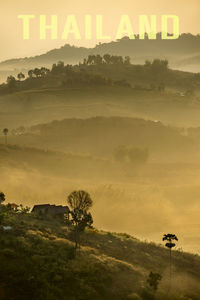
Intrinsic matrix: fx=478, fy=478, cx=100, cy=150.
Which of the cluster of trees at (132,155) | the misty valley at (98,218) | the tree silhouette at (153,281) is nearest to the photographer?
the misty valley at (98,218)

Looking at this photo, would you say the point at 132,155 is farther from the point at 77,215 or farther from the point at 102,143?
the point at 77,215

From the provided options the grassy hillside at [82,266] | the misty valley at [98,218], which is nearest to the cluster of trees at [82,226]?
the misty valley at [98,218]

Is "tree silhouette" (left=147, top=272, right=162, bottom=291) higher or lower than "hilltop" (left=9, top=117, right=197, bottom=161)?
lower

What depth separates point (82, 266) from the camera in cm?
6250

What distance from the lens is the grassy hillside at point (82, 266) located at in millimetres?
54528

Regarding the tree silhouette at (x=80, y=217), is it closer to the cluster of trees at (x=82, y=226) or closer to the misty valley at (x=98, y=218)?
the cluster of trees at (x=82, y=226)

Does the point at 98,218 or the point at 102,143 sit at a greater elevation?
the point at 102,143

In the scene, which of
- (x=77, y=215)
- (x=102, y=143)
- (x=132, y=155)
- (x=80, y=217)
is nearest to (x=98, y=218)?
(x=77, y=215)

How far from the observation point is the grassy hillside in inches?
2147

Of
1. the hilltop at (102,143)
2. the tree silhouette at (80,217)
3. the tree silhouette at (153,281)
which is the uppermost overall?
the hilltop at (102,143)

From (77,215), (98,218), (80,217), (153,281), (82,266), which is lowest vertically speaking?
(153,281)

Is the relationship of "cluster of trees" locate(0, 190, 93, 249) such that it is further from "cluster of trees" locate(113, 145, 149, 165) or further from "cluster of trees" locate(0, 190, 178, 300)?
"cluster of trees" locate(113, 145, 149, 165)

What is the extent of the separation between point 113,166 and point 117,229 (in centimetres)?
5182

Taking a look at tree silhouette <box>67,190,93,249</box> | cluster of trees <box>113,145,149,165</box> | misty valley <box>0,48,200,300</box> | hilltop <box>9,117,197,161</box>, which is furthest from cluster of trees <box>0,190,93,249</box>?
hilltop <box>9,117,197,161</box>
